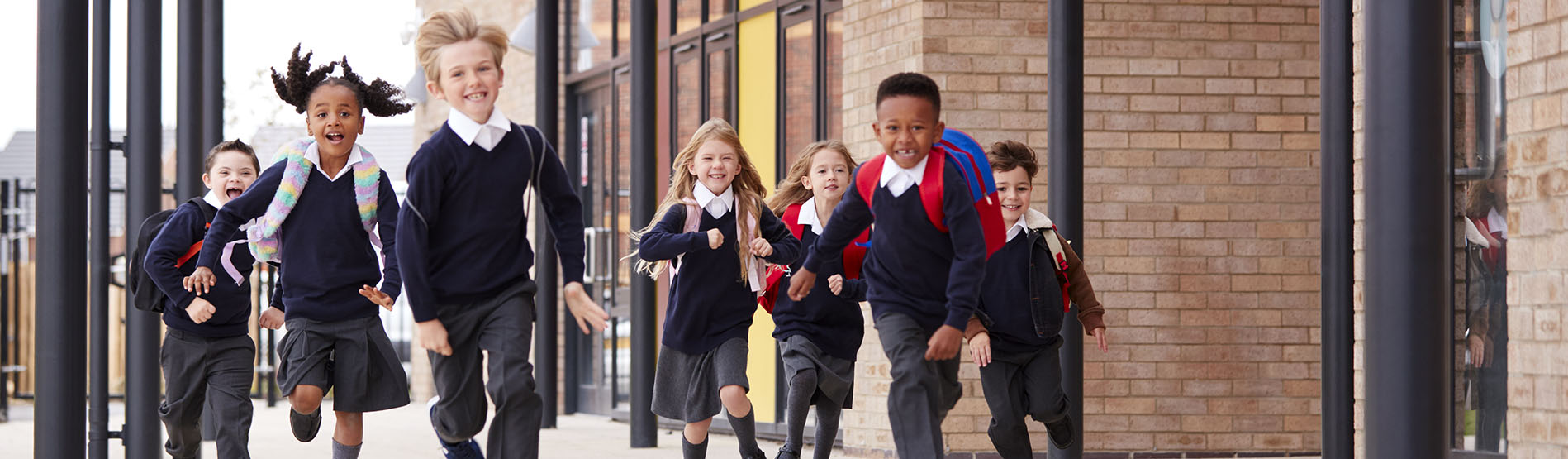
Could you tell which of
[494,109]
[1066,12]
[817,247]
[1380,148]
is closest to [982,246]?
[817,247]

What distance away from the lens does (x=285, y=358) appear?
5602 millimetres

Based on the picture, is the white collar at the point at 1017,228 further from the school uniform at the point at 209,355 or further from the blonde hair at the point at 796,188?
the school uniform at the point at 209,355

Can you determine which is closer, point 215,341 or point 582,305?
point 582,305

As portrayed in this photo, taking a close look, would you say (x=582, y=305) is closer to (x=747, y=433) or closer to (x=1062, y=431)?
(x=747, y=433)

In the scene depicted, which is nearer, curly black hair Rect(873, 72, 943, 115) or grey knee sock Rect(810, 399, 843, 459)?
curly black hair Rect(873, 72, 943, 115)

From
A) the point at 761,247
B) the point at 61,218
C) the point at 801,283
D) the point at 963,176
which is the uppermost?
the point at 963,176

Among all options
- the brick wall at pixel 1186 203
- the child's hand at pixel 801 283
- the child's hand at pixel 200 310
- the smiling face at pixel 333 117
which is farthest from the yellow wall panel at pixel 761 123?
the child's hand at pixel 801 283

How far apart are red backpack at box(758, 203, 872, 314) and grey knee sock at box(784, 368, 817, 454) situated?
33 centimetres

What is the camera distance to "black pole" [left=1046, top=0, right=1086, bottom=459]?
21.7 ft

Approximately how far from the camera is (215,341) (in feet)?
21.2

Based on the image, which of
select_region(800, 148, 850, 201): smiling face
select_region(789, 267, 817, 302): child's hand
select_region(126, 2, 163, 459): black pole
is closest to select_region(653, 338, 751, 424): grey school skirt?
select_region(800, 148, 850, 201): smiling face

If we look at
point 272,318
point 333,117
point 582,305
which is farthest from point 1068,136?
Answer: point 272,318

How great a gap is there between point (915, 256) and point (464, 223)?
51.1 inches

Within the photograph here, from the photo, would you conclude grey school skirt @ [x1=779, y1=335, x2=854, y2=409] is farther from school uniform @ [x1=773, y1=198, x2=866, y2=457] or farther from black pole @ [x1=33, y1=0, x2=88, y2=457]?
black pole @ [x1=33, y1=0, x2=88, y2=457]
